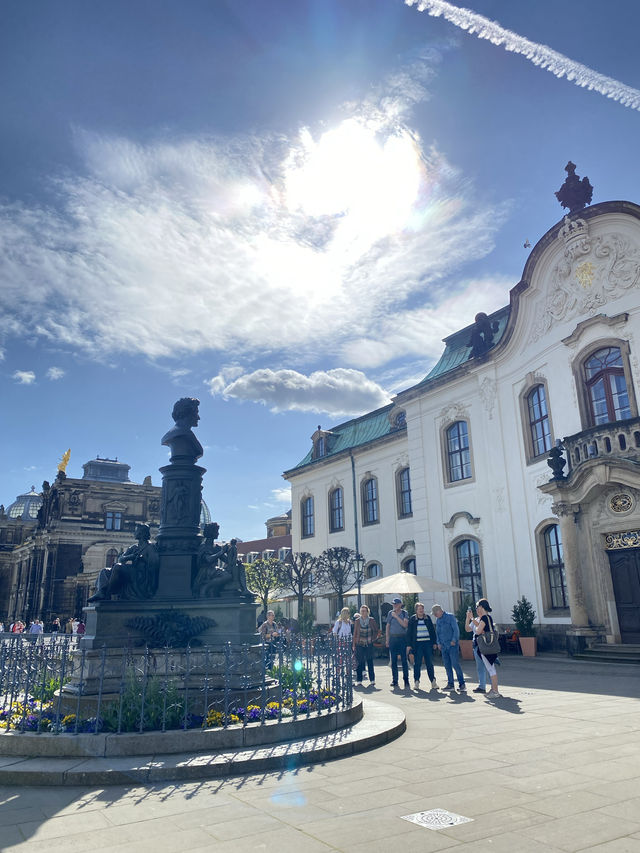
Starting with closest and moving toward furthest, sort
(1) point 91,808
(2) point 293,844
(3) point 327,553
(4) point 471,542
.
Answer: (2) point 293,844
(1) point 91,808
(4) point 471,542
(3) point 327,553

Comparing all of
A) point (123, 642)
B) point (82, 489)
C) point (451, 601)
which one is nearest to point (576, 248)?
point (451, 601)

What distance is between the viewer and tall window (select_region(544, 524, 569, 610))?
20.1 metres

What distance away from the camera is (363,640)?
1419cm

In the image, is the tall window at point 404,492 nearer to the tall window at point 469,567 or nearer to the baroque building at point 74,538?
the tall window at point 469,567

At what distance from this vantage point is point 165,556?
1011cm

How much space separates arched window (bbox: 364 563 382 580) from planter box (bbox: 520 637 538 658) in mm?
12690

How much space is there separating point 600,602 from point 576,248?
1071cm

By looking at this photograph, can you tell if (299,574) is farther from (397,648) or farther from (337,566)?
(397,648)

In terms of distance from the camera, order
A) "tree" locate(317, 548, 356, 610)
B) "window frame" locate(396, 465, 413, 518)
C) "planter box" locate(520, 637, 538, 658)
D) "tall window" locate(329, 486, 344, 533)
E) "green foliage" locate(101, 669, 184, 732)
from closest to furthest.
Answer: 1. "green foliage" locate(101, 669, 184, 732)
2. "planter box" locate(520, 637, 538, 658)
3. "tree" locate(317, 548, 356, 610)
4. "window frame" locate(396, 465, 413, 518)
5. "tall window" locate(329, 486, 344, 533)

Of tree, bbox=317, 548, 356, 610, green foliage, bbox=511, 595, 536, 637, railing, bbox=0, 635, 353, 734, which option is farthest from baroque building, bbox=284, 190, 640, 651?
railing, bbox=0, 635, 353, 734

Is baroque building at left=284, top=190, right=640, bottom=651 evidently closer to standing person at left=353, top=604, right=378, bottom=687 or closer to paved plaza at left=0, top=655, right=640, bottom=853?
standing person at left=353, top=604, right=378, bottom=687

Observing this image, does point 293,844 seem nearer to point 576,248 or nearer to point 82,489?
point 576,248

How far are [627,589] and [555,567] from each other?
9.37ft

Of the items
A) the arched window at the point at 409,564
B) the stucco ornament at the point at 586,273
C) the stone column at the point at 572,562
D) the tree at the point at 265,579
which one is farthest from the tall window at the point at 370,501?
the stone column at the point at 572,562
